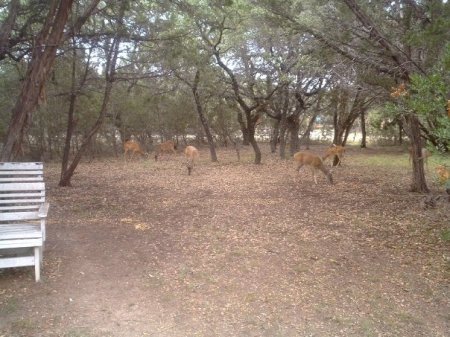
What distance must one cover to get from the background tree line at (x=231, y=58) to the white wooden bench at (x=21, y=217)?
31.1 inches

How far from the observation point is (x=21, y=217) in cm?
535

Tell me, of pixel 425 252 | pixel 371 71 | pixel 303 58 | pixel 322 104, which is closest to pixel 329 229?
pixel 425 252

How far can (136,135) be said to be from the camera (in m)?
23.9

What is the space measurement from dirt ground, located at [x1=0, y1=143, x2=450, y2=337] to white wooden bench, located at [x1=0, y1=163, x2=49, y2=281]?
0.28 m

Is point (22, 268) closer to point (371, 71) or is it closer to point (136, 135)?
point (371, 71)

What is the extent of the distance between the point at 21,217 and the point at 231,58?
43.0 feet

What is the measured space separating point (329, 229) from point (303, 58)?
485 cm

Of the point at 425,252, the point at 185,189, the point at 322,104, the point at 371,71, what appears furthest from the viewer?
the point at 322,104

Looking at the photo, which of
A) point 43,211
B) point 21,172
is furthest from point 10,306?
point 21,172

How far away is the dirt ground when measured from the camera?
423cm

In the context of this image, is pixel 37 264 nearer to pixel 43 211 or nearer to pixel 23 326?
pixel 43 211

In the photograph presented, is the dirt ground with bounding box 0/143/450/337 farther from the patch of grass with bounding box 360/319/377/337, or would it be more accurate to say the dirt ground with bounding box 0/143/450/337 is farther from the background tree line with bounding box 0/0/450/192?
the background tree line with bounding box 0/0/450/192

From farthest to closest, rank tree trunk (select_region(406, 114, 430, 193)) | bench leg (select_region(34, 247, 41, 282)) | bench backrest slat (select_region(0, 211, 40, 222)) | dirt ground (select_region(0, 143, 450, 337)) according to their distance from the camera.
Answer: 1. tree trunk (select_region(406, 114, 430, 193))
2. bench backrest slat (select_region(0, 211, 40, 222))
3. bench leg (select_region(34, 247, 41, 282))
4. dirt ground (select_region(0, 143, 450, 337))

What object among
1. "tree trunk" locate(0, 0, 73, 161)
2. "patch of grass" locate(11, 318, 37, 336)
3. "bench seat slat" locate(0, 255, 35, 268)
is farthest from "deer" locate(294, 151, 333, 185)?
"patch of grass" locate(11, 318, 37, 336)
